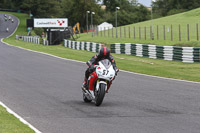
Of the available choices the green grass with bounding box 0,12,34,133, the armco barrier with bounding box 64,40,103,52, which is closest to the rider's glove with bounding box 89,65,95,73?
the green grass with bounding box 0,12,34,133

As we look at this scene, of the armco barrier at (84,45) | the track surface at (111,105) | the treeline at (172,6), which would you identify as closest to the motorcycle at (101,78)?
the track surface at (111,105)

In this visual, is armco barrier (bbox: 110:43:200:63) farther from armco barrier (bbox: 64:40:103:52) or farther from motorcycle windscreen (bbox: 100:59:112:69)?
motorcycle windscreen (bbox: 100:59:112:69)

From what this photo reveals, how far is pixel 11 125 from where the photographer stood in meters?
7.70

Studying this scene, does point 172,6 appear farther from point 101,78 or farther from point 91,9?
point 101,78

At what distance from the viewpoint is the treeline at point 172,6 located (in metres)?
130

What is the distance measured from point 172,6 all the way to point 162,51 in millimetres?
119008

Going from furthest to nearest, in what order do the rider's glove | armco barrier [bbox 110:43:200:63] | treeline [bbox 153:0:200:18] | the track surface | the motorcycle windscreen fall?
treeline [bbox 153:0:200:18] < armco barrier [bbox 110:43:200:63] < the rider's glove < the motorcycle windscreen < the track surface

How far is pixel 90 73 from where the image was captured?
432 inches

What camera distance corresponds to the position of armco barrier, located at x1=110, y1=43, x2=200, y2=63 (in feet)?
84.8

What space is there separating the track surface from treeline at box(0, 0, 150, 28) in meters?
102

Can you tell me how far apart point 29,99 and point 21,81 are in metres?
4.47

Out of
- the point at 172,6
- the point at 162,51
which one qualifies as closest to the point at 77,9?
the point at 172,6

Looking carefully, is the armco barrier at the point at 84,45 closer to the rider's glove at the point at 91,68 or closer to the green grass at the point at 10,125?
the rider's glove at the point at 91,68

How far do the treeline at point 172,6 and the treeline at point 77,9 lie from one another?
537 centimetres
